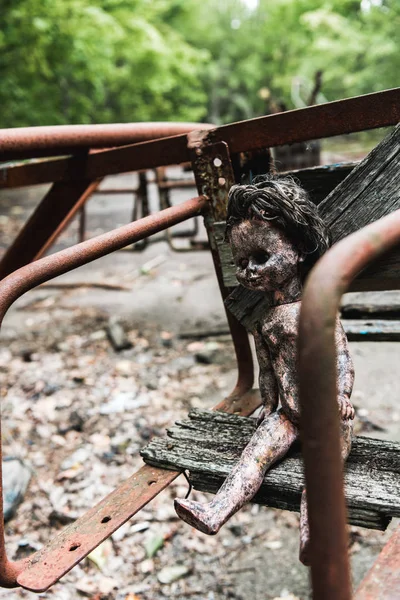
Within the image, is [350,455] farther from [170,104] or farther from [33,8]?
[170,104]

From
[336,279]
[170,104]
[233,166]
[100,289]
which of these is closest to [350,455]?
[336,279]

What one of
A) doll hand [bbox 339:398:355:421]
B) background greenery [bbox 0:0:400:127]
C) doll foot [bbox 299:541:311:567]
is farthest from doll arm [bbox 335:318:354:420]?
background greenery [bbox 0:0:400:127]

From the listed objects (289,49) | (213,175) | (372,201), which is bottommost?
(372,201)

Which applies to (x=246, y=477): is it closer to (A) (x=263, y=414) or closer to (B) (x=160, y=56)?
(A) (x=263, y=414)

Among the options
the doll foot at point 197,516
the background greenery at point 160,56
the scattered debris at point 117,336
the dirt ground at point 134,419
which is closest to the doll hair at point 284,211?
the doll foot at point 197,516

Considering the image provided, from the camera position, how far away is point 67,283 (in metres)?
6.54

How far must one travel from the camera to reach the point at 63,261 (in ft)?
4.75

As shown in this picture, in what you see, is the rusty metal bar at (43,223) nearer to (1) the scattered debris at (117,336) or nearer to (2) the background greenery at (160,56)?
(1) the scattered debris at (117,336)

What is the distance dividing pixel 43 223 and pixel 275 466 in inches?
60.5

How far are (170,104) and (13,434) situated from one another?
1626 cm

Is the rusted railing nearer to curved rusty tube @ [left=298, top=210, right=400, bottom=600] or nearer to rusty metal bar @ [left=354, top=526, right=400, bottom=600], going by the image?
curved rusty tube @ [left=298, top=210, right=400, bottom=600]

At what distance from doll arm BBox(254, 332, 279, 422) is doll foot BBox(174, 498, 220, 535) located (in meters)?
0.36

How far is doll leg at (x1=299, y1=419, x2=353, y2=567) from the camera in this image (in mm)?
1158

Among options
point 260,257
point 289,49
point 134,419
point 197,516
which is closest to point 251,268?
point 260,257
